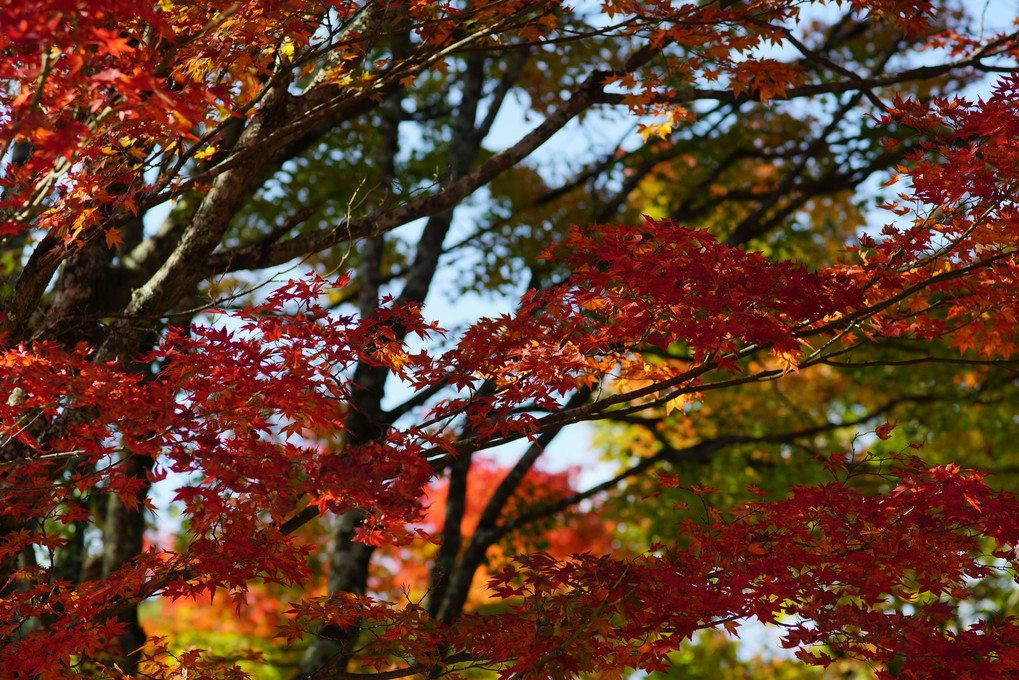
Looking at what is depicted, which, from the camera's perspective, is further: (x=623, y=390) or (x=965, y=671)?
(x=623, y=390)

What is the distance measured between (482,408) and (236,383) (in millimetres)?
1221

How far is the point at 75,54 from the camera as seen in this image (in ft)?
→ 8.68

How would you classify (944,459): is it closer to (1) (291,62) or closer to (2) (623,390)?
(2) (623,390)

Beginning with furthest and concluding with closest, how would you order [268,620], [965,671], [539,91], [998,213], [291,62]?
[268,620] → [539,91] → [291,62] → [998,213] → [965,671]

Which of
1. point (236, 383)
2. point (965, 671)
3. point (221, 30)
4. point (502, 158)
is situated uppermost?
point (502, 158)

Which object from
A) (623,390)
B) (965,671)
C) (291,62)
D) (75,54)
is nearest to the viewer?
(75,54)

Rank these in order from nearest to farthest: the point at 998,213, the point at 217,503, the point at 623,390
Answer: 1. the point at 217,503
2. the point at 998,213
3. the point at 623,390

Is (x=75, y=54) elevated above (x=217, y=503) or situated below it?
above

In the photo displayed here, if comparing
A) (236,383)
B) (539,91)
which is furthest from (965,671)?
(539,91)

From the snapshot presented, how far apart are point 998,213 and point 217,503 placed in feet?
12.6

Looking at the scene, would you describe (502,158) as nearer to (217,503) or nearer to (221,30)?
(221,30)

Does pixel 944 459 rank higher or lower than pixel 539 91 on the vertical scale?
lower

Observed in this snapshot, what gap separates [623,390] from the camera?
4938 mm

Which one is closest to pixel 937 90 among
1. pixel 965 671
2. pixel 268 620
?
pixel 965 671
